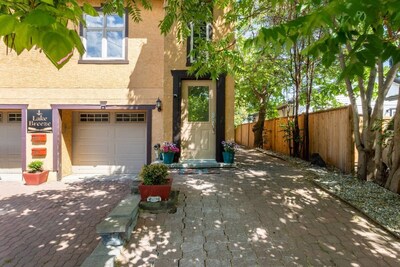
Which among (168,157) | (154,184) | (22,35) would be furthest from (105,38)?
(22,35)

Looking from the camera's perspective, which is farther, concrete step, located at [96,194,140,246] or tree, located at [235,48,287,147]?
tree, located at [235,48,287,147]

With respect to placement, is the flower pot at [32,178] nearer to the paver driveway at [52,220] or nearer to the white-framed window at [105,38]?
the paver driveway at [52,220]

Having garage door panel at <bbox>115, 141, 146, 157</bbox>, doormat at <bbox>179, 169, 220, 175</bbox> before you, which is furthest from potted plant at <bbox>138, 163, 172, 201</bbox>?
garage door panel at <bbox>115, 141, 146, 157</bbox>

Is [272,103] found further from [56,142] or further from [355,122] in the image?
[56,142]

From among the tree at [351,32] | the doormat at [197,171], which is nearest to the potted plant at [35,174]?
the doormat at [197,171]

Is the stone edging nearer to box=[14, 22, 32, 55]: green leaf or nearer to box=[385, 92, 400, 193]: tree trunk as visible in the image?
box=[385, 92, 400, 193]: tree trunk

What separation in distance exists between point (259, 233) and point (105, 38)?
27.6 feet

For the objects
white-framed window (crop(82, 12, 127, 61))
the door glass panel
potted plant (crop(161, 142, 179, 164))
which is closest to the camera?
potted plant (crop(161, 142, 179, 164))

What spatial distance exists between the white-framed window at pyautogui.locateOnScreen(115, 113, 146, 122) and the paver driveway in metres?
2.63

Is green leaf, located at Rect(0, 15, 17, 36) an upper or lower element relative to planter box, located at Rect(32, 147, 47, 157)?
upper

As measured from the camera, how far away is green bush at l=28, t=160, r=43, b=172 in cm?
868

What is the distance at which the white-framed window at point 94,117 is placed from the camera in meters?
10.0

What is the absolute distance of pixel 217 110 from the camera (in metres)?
8.26

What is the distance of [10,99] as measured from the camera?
30.0 feet
